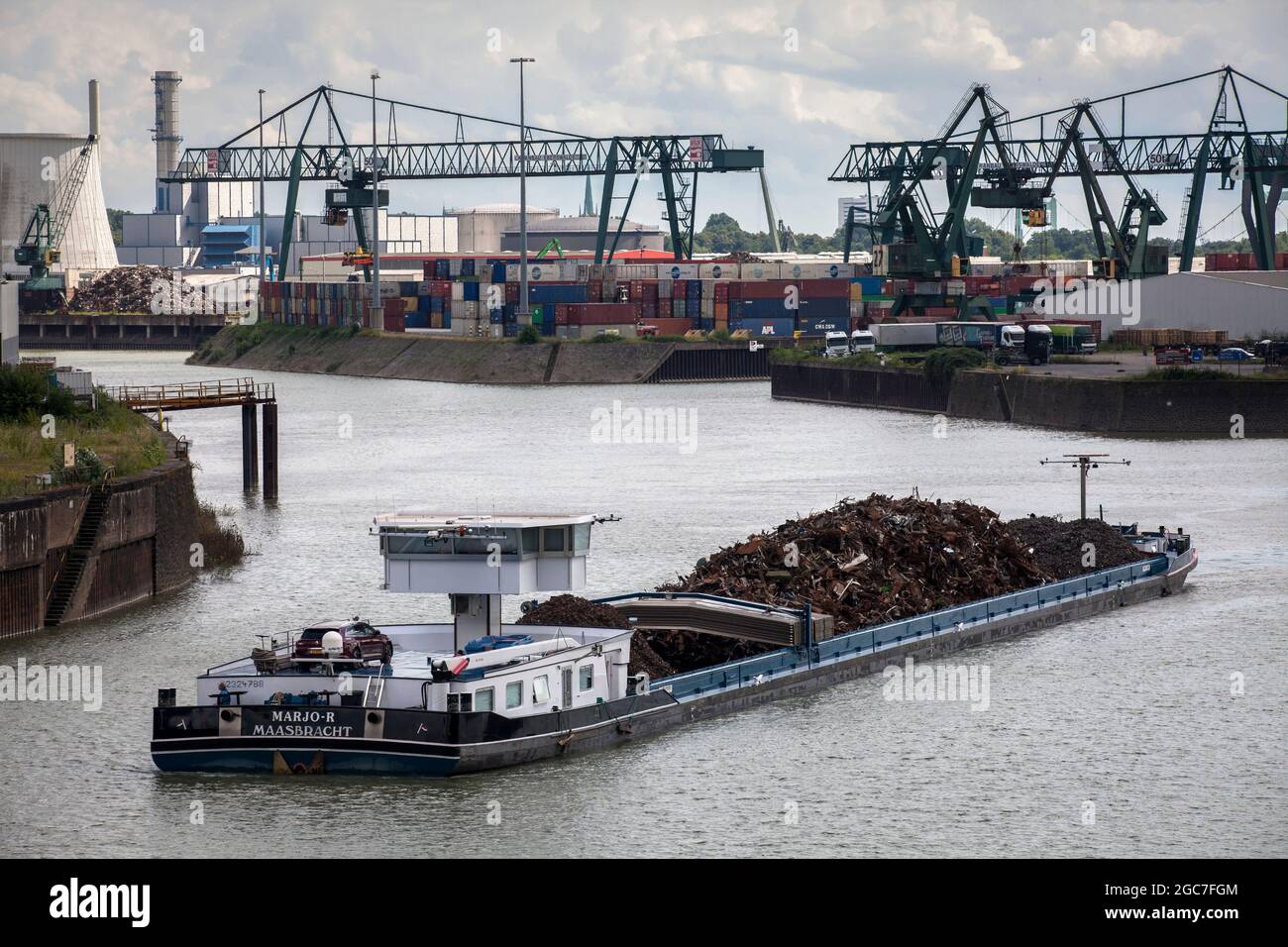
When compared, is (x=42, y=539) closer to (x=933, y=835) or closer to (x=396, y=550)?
(x=396, y=550)

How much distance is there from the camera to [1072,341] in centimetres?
8738

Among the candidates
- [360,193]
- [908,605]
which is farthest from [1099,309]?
[908,605]

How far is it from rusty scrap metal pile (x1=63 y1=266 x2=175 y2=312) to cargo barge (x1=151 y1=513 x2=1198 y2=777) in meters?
143

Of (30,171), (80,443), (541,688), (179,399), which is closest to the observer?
(541,688)

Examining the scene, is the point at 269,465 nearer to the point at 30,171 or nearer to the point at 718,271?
the point at 718,271

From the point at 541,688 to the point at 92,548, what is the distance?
12941 millimetres

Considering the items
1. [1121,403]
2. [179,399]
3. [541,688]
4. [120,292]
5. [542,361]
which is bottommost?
[541,688]

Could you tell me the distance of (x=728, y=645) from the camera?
29.6 metres

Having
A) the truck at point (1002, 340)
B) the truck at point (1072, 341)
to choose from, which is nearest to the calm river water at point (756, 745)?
the truck at point (1002, 340)

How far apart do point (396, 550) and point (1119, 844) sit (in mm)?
9561

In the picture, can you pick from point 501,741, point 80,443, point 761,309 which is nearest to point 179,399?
point 80,443

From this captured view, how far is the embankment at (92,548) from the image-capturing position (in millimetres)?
32188

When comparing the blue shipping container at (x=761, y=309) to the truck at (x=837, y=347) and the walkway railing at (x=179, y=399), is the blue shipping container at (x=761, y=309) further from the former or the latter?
the walkway railing at (x=179, y=399)

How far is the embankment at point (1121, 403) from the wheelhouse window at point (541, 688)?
48108 mm
